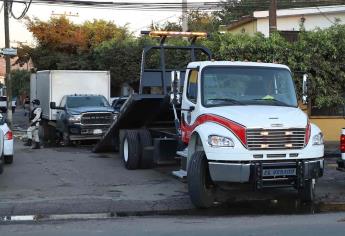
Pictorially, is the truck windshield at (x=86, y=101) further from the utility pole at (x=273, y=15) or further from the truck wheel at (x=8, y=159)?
the utility pole at (x=273, y=15)

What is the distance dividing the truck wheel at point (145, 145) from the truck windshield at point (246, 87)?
4.66m

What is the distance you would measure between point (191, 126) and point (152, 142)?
422 cm

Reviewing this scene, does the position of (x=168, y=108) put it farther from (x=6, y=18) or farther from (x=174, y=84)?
(x=6, y=18)

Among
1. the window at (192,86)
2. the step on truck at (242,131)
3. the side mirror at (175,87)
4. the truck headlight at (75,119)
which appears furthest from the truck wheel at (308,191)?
the truck headlight at (75,119)

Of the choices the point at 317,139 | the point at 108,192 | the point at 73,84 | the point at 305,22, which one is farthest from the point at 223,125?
the point at 305,22

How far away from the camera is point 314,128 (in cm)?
1098

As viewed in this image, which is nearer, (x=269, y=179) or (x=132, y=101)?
(x=269, y=179)

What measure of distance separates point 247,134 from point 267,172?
0.74m

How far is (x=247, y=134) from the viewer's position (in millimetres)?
10180

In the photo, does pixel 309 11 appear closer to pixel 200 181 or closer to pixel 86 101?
pixel 86 101

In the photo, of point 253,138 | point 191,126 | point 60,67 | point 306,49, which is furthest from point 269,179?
point 60,67

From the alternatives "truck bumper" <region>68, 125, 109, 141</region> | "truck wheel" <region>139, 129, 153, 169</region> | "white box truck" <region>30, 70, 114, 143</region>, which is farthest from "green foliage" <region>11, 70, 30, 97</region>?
"truck wheel" <region>139, 129, 153, 169</region>

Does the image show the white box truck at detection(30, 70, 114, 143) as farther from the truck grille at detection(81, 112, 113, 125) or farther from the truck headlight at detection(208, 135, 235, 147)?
the truck headlight at detection(208, 135, 235, 147)

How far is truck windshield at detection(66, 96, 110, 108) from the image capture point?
23.9 metres
